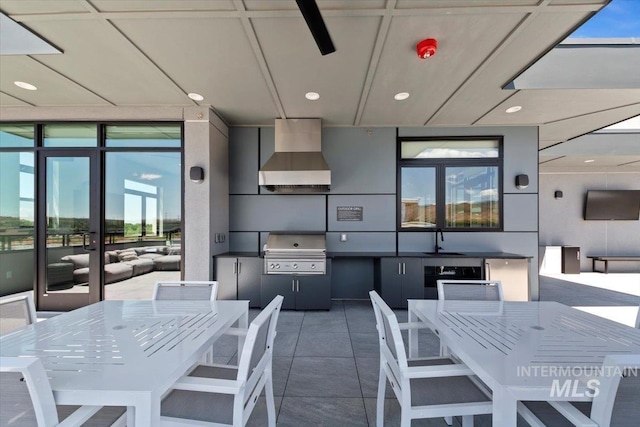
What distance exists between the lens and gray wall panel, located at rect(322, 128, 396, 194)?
14.2 feet

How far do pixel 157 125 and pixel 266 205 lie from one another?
1894 millimetres

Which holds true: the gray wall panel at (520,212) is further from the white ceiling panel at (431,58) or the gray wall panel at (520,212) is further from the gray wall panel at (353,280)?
the gray wall panel at (353,280)

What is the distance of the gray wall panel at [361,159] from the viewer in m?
4.32

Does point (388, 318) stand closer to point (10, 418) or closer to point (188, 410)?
point (188, 410)

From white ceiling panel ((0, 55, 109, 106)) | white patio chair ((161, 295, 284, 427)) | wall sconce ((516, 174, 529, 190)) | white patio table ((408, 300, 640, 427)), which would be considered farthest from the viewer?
wall sconce ((516, 174, 529, 190))

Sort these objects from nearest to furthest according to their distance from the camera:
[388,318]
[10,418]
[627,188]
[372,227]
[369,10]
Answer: [10,418] < [388,318] < [369,10] < [372,227] < [627,188]

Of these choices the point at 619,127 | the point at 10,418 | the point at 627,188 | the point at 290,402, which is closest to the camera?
the point at 10,418

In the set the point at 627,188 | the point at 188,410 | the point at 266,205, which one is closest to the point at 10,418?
the point at 188,410

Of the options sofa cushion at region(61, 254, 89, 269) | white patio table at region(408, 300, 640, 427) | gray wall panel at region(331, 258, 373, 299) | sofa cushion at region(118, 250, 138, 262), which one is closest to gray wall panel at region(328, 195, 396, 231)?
gray wall panel at region(331, 258, 373, 299)

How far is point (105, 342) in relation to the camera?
1224 millimetres

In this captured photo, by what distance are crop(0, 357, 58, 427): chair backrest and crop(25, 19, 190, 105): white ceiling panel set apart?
2.53 meters

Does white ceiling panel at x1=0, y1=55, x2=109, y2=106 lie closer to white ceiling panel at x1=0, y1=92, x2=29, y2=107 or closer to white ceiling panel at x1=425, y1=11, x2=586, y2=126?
white ceiling panel at x1=0, y1=92, x2=29, y2=107

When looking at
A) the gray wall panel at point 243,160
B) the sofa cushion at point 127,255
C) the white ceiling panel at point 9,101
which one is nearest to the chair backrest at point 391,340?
the gray wall panel at point 243,160

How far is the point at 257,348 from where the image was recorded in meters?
1.24
